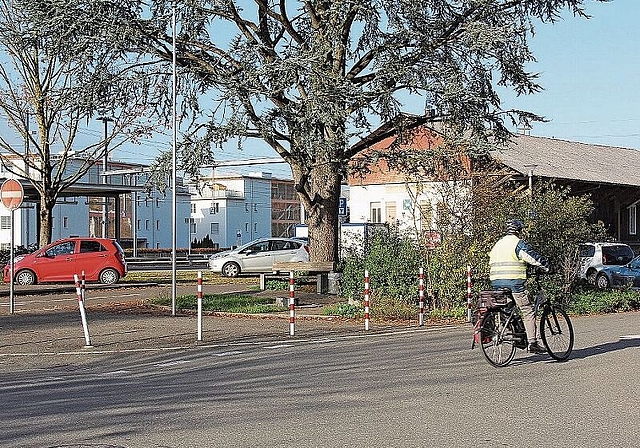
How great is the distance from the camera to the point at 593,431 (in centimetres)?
835

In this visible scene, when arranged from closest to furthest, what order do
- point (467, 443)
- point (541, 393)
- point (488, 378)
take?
point (467, 443) < point (541, 393) < point (488, 378)

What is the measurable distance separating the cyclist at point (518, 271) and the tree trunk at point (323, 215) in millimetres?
14184

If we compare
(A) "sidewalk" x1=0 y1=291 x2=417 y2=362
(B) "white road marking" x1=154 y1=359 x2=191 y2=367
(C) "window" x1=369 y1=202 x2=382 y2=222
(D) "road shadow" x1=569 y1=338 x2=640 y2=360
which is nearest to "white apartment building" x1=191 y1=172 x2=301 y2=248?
(C) "window" x1=369 y1=202 x2=382 y2=222

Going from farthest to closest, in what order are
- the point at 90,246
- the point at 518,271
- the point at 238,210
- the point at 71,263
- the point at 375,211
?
the point at 238,210 < the point at 375,211 < the point at 90,246 < the point at 71,263 < the point at 518,271

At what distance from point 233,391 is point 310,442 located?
3118 millimetres

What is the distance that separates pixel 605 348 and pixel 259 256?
2613cm

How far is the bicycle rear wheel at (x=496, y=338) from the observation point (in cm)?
1266

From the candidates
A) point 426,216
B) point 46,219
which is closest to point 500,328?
point 426,216

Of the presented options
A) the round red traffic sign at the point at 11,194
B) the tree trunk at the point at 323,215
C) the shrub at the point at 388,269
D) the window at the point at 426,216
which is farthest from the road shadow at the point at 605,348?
the round red traffic sign at the point at 11,194

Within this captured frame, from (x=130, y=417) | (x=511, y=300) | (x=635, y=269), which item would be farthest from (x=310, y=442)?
(x=635, y=269)

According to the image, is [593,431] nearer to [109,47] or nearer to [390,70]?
[390,70]

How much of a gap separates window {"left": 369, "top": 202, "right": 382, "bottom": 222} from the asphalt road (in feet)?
135

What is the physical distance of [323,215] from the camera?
28.0m

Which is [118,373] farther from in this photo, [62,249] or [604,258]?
[604,258]
